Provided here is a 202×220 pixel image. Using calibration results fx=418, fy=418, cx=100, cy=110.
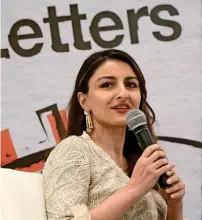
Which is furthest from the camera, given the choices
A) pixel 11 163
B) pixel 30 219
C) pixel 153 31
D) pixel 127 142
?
pixel 153 31

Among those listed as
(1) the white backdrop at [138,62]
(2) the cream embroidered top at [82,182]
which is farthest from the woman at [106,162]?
(1) the white backdrop at [138,62]

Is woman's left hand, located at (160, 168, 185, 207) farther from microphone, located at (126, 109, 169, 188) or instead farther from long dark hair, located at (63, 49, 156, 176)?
long dark hair, located at (63, 49, 156, 176)

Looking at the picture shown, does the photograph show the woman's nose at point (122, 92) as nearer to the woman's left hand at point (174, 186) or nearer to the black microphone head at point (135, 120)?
the black microphone head at point (135, 120)

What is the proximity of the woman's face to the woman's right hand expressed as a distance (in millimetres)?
239

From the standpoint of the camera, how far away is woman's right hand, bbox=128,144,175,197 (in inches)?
38.8

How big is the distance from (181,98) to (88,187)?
2.98 feet

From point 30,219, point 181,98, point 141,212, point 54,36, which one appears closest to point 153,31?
point 181,98

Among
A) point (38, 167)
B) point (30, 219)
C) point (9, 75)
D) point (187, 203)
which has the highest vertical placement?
point (9, 75)

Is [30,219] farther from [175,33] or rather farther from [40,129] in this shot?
[175,33]

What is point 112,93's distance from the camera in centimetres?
125

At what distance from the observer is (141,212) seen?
3.91ft

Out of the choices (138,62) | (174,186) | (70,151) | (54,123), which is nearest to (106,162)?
(70,151)

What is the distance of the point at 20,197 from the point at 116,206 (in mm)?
256

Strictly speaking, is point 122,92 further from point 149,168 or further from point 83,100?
point 149,168
